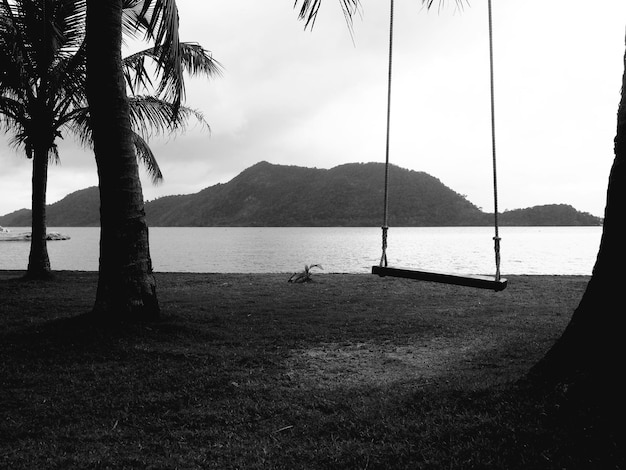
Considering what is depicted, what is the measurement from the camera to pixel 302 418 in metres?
4.51

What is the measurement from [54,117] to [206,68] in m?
5.72

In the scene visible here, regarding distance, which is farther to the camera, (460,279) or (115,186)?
(115,186)

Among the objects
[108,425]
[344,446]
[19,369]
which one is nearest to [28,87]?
[19,369]

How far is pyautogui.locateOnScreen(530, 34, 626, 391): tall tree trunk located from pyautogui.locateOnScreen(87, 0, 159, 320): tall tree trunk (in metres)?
5.88

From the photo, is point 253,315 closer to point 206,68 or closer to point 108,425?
point 108,425

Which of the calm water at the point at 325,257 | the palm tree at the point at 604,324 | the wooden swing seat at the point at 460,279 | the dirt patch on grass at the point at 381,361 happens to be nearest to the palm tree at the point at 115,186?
A: the dirt patch on grass at the point at 381,361

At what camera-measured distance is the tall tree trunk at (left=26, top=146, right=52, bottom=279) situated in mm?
15328

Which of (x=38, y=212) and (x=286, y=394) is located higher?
(x=38, y=212)

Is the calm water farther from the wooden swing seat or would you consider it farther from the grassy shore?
the wooden swing seat

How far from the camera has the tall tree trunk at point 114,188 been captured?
7.49 meters

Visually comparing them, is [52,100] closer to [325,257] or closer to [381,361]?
[381,361]

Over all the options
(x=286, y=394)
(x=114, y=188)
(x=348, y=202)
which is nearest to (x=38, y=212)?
(x=114, y=188)

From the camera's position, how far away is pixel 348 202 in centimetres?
16475

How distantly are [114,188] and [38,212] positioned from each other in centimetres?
965
